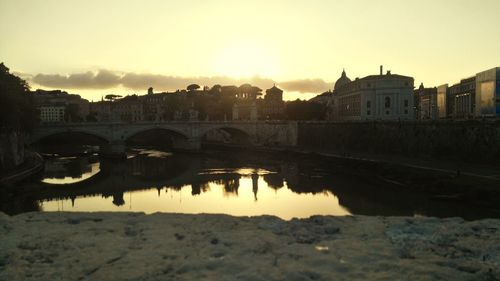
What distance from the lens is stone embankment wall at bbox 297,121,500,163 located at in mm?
36094

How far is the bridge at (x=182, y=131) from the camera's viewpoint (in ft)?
178

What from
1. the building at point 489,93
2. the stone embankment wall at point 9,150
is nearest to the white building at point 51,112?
the stone embankment wall at point 9,150

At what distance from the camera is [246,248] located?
8.36 metres

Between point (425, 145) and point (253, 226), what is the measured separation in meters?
37.7

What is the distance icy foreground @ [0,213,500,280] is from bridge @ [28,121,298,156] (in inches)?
1826

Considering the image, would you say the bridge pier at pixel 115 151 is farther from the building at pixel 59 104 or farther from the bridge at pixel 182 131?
the building at pixel 59 104

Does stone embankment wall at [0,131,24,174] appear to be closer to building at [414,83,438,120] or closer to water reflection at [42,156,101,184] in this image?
water reflection at [42,156,101,184]

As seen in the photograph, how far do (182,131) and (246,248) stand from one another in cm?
6231

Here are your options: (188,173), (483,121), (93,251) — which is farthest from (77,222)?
(483,121)

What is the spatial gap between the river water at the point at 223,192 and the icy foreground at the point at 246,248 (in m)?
12.4

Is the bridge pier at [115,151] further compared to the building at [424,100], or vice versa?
the building at [424,100]

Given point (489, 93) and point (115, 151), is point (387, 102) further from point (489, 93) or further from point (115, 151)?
point (115, 151)

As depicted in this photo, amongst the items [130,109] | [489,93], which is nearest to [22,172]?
[489,93]

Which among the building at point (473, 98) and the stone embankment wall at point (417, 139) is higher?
the building at point (473, 98)
